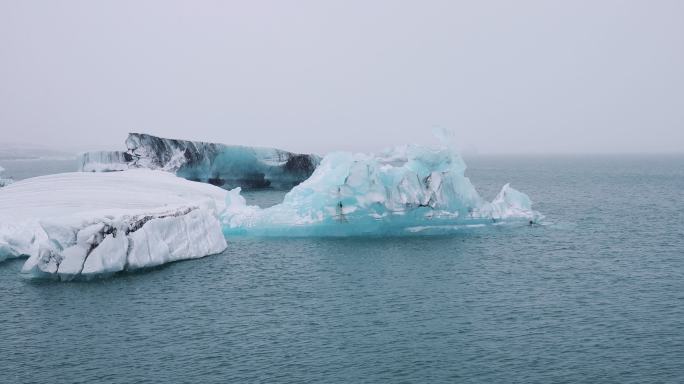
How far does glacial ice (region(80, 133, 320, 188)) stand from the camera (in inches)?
2515

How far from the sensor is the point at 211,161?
223 ft

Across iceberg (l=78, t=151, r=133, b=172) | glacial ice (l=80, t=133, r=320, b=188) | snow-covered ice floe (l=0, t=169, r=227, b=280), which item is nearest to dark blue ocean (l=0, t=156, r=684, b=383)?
snow-covered ice floe (l=0, t=169, r=227, b=280)

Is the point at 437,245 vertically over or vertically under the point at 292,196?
under

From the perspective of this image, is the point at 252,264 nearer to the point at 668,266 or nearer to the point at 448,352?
the point at 448,352

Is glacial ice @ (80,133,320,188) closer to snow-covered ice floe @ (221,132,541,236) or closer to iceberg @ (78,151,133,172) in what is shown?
iceberg @ (78,151,133,172)

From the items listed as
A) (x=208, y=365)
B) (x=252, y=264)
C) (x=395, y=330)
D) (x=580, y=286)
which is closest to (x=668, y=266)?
(x=580, y=286)

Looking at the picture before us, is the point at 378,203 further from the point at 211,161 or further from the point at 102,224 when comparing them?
the point at 211,161

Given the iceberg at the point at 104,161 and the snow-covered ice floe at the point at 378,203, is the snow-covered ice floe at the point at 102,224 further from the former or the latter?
the iceberg at the point at 104,161

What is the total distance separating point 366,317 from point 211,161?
47.0m

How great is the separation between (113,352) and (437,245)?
72.0 feet

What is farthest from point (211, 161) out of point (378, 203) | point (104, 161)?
point (378, 203)

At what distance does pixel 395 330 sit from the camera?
22.5 meters

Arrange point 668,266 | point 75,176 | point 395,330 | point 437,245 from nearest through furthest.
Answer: point 395,330 < point 668,266 < point 437,245 < point 75,176

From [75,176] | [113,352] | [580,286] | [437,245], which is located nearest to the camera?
[113,352]
